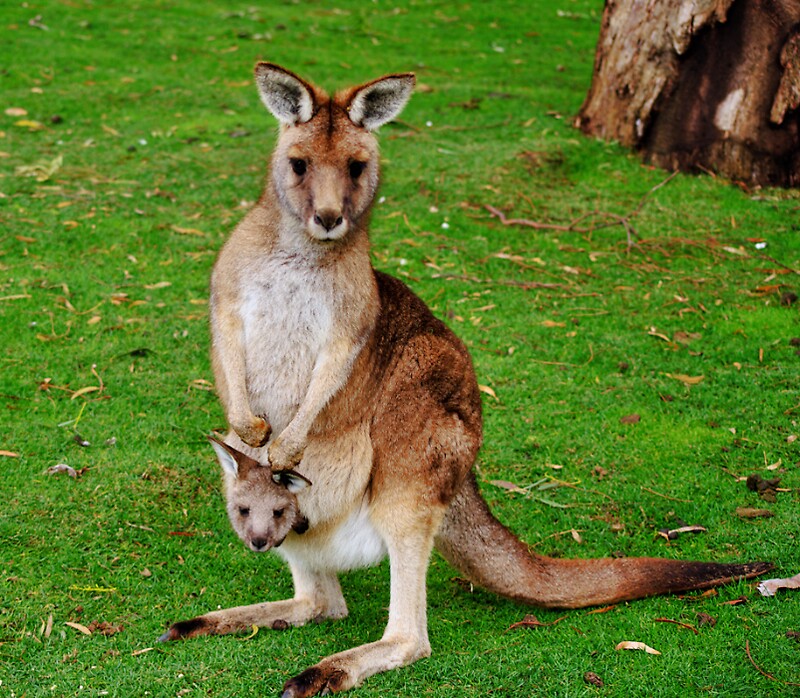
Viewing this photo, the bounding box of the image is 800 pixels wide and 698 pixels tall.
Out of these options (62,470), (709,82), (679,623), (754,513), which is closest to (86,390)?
(62,470)

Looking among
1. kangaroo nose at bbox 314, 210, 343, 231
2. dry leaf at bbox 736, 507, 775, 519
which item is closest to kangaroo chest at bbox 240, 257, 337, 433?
kangaroo nose at bbox 314, 210, 343, 231

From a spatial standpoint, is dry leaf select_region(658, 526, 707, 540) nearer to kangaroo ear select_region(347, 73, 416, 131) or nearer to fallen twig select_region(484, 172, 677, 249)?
kangaroo ear select_region(347, 73, 416, 131)

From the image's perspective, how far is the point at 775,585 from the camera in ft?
10.7

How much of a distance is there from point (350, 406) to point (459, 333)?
81.6 inches

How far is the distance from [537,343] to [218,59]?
531 cm

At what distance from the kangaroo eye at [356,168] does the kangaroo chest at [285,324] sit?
333mm

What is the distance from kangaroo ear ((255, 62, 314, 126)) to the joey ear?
110 centimetres

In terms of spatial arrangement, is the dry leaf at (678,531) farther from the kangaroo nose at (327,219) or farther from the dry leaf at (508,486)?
the kangaroo nose at (327,219)

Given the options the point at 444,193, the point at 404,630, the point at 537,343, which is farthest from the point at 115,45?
the point at 404,630

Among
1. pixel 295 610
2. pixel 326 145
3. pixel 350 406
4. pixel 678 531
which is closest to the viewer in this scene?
pixel 326 145

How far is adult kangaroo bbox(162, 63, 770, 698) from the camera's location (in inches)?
120

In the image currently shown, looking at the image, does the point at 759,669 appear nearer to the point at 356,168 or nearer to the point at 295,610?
the point at 295,610

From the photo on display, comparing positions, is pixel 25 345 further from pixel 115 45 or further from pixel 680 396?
pixel 115 45

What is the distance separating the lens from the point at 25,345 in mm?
4809
